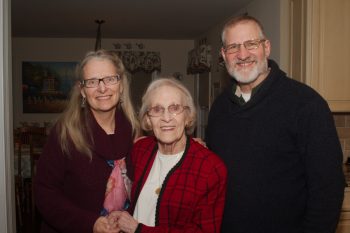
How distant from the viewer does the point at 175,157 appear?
152 centimetres

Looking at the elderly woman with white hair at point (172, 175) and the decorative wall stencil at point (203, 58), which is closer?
the elderly woman with white hair at point (172, 175)

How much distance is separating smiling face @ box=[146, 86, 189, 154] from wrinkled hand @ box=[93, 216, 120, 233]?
0.37 metres

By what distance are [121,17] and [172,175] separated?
12.4ft

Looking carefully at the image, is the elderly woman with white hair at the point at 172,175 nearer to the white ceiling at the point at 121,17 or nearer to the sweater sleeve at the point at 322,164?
the sweater sleeve at the point at 322,164

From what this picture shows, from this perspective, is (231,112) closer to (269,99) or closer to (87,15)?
(269,99)

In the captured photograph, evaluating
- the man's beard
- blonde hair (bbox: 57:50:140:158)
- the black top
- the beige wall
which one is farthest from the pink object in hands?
the beige wall

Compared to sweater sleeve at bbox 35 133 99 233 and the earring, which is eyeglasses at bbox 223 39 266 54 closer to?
the earring

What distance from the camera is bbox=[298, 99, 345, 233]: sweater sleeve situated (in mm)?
1436

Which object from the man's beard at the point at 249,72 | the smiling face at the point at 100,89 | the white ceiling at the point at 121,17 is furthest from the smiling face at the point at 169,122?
the white ceiling at the point at 121,17

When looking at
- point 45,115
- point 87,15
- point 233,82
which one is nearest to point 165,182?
point 233,82

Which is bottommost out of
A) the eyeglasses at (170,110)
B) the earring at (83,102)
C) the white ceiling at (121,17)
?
the eyeglasses at (170,110)

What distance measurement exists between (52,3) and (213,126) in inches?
120

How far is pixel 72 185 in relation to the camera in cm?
156

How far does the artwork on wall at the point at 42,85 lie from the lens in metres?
6.63
